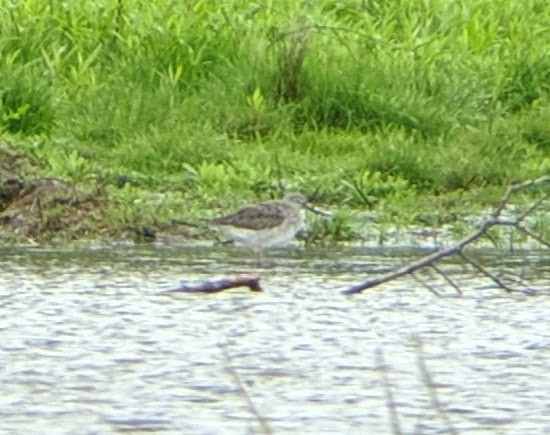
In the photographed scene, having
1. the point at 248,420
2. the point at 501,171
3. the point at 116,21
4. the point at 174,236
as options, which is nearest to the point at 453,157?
the point at 501,171

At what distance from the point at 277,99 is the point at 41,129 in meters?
1.32

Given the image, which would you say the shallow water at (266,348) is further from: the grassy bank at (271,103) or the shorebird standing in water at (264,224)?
the grassy bank at (271,103)

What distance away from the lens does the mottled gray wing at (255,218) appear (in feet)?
27.8

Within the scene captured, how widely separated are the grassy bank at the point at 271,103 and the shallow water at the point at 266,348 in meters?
1.35

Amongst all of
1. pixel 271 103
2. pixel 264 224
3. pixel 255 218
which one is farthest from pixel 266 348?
pixel 271 103

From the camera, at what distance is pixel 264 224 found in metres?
8.48

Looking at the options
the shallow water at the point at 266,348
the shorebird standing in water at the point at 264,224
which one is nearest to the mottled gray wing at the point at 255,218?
the shorebird standing in water at the point at 264,224

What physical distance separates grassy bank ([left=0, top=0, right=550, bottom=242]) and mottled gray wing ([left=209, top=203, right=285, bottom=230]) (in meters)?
0.54

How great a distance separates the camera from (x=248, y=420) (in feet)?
17.3

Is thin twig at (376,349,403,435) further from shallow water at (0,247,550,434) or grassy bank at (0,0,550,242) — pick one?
grassy bank at (0,0,550,242)

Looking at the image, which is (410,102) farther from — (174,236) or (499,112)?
(174,236)

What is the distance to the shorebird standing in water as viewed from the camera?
847cm

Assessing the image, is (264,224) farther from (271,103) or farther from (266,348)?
(271,103)

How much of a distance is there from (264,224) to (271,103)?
8.62ft
